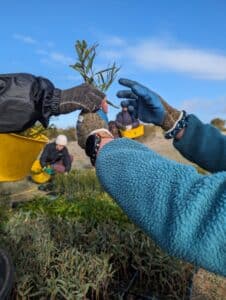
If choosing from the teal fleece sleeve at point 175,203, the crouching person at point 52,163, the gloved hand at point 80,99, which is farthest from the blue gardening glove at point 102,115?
the crouching person at point 52,163

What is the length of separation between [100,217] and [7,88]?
2.43 m

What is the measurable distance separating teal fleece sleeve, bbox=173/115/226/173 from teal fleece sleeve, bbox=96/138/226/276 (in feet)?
3.36

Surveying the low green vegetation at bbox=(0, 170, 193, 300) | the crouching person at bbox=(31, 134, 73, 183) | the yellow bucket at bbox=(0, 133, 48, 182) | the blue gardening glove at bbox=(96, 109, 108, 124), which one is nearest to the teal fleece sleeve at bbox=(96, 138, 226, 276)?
the blue gardening glove at bbox=(96, 109, 108, 124)

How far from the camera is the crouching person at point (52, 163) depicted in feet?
28.3

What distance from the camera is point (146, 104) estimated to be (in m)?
2.19

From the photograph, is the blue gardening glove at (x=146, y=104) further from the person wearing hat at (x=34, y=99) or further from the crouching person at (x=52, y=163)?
the crouching person at (x=52, y=163)

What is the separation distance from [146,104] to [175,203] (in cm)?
123

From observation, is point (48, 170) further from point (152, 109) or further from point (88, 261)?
point (152, 109)

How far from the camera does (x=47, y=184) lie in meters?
8.43

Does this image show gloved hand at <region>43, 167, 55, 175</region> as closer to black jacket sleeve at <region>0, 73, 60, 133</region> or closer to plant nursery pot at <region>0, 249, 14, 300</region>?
plant nursery pot at <region>0, 249, 14, 300</region>

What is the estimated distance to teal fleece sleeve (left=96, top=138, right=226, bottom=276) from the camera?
975 millimetres

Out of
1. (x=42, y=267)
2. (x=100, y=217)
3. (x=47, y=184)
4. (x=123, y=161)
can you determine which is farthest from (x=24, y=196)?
(x=123, y=161)

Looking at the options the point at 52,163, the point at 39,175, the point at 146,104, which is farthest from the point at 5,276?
the point at 52,163

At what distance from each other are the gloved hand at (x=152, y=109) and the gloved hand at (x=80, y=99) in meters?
0.41
